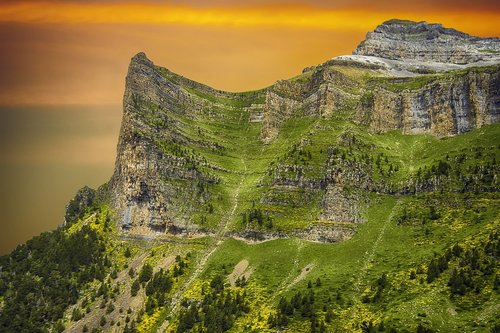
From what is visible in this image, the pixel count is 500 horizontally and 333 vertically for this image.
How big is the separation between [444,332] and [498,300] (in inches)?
883

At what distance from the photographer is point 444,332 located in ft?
639

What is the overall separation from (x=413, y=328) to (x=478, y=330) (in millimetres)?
20928

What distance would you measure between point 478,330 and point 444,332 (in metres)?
11.0

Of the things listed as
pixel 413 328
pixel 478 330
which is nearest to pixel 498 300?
pixel 478 330

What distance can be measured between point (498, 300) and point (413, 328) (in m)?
30.2

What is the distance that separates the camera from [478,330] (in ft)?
619

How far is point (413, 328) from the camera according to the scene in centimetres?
19950

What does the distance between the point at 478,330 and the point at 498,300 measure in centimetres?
1691

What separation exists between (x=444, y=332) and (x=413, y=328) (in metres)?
10.1

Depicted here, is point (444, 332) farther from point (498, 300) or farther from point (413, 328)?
point (498, 300)

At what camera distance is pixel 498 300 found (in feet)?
655

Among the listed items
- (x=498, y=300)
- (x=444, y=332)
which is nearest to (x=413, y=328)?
(x=444, y=332)

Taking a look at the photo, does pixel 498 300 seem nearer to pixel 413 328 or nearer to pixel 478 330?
pixel 478 330
